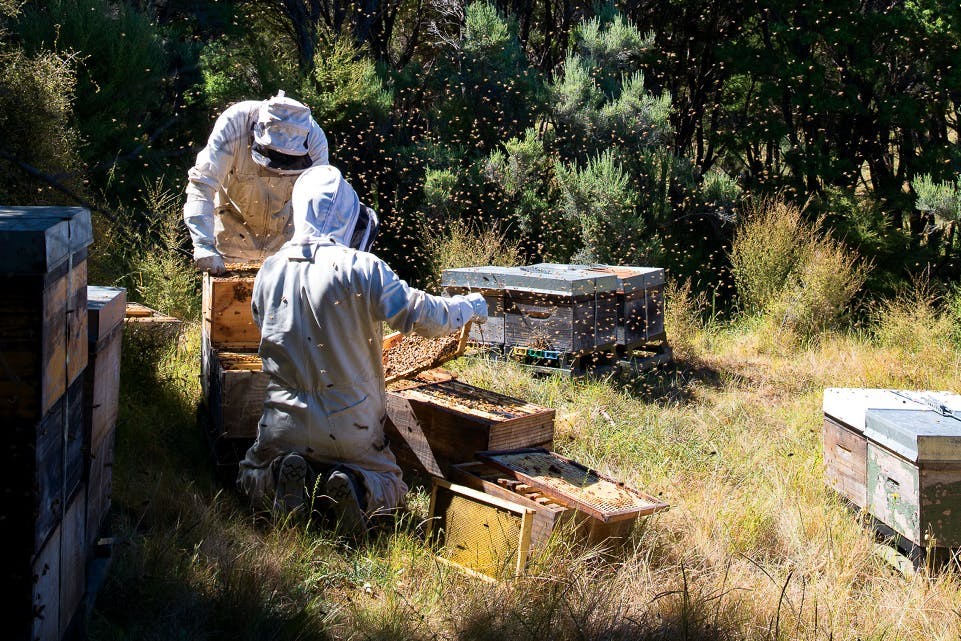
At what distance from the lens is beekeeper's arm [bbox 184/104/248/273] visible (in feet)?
14.7

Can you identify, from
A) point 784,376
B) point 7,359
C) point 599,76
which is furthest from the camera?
point 599,76

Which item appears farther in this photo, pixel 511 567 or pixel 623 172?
pixel 623 172

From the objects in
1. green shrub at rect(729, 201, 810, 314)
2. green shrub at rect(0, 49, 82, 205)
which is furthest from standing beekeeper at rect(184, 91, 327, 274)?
green shrub at rect(729, 201, 810, 314)

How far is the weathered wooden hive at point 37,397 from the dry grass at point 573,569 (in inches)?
28.9

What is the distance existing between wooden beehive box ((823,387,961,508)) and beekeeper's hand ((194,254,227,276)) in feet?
9.02

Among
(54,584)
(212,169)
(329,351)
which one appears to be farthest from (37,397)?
(212,169)

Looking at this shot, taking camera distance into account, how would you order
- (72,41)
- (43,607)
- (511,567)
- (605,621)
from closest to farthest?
1. (43,607)
2. (605,621)
3. (511,567)
4. (72,41)

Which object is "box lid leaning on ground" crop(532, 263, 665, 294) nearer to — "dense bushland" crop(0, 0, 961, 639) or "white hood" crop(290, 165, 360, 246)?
"dense bushland" crop(0, 0, 961, 639)

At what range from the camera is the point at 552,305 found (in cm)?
560

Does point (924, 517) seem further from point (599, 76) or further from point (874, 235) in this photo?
point (599, 76)

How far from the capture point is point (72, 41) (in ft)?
30.3

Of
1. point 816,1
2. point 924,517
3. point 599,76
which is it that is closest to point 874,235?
point 816,1

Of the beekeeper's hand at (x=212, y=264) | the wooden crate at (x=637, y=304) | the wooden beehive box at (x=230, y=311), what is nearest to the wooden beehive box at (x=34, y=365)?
the wooden beehive box at (x=230, y=311)

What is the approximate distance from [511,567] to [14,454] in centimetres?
169
